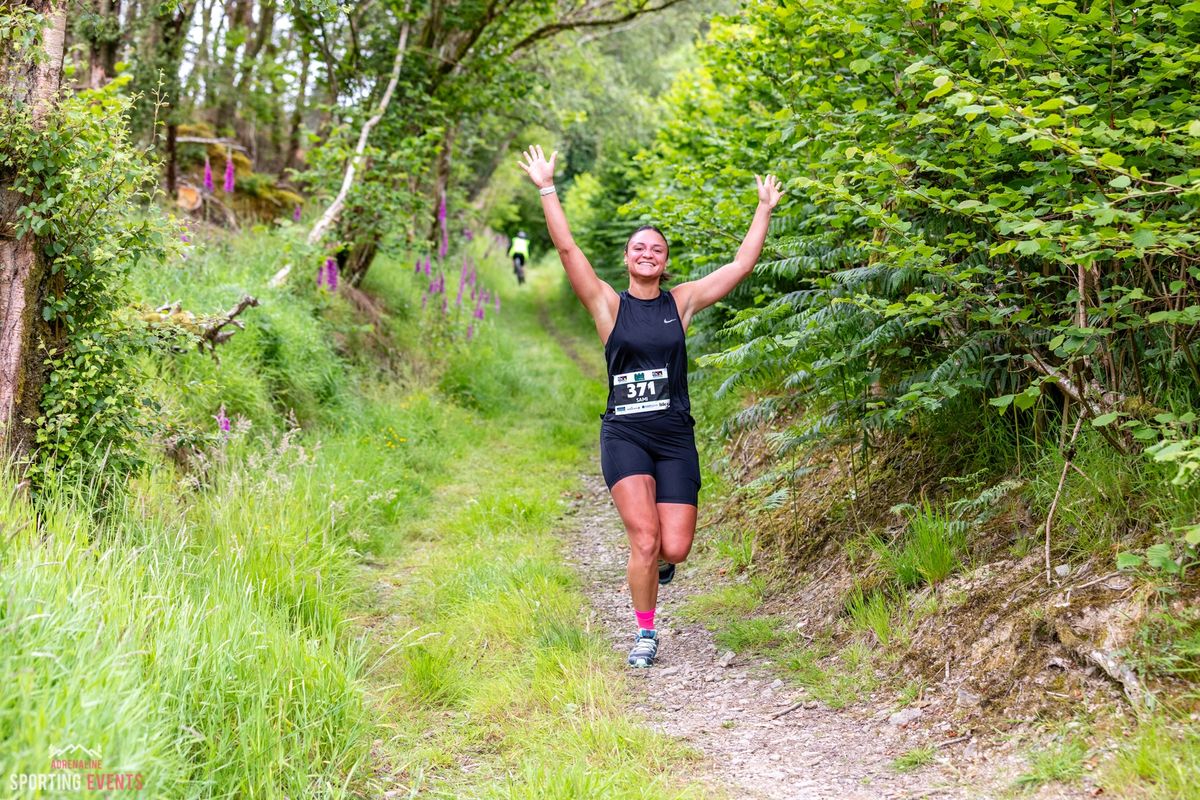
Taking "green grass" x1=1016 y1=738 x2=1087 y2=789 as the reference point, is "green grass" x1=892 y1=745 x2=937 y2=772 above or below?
below

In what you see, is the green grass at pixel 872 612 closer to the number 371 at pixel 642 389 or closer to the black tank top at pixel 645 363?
the black tank top at pixel 645 363

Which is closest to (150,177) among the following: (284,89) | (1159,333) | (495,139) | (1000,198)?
(1000,198)

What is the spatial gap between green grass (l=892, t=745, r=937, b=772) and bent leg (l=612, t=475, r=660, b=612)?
1.58 meters

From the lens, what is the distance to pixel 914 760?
3480 millimetres

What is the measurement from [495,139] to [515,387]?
432 inches

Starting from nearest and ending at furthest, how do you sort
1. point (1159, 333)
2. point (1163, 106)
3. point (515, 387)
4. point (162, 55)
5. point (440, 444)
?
point (1163, 106), point (1159, 333), point (440, 444), point (162, 55), point (515, 387)

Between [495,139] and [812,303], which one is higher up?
[495,139]

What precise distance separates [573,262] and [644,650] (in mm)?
2079

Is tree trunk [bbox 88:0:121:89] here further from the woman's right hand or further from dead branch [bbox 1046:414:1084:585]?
dead branch [bbox 1046:414:1084:585]

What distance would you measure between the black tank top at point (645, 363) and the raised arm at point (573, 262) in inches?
3.0

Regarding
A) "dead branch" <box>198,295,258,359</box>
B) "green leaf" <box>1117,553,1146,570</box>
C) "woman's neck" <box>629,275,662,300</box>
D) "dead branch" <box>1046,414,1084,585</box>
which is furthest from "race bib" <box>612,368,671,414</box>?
"dead branch" <box>198,295,258,359</box>

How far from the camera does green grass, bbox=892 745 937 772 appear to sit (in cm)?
346

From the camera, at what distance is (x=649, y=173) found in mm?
13938

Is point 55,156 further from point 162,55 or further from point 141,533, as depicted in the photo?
point 162,55
